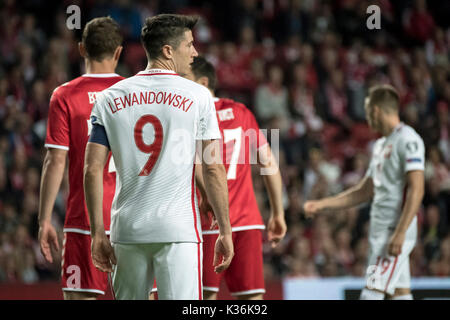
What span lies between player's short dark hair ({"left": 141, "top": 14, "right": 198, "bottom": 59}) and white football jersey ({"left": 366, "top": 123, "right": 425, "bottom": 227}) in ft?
7.66

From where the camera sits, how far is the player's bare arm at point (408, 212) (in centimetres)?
496

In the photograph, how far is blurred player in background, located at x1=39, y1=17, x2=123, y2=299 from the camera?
13.9 feet

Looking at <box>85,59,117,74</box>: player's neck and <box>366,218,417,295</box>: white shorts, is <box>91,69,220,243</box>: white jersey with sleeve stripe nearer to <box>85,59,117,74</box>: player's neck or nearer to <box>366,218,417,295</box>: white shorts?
<box>85,59,117,74</box>: player's neck

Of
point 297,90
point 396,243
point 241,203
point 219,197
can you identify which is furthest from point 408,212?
point 297,90

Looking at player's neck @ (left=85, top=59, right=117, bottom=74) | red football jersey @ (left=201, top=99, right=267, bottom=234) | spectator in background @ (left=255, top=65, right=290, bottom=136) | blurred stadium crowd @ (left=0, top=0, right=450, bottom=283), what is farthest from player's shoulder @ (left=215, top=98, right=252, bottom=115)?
spectator in background @ (left=255, top=65, right=290, bottom=136)

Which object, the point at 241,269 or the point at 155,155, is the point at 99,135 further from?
the point at 241,269

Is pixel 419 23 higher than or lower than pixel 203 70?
higher

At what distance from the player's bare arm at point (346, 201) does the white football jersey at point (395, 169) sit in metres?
0.31

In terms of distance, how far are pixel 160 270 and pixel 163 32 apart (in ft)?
3.80

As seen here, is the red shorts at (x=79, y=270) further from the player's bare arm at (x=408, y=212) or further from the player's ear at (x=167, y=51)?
the player's bare arm at (x=408, y=212)

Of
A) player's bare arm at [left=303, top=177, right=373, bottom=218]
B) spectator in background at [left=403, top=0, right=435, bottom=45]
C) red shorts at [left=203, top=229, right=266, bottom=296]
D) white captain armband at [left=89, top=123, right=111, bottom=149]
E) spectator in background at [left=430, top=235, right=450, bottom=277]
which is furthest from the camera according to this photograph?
spectator in background at [left=403, top=0, right=435, bottom=45]

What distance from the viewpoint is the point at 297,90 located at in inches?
455

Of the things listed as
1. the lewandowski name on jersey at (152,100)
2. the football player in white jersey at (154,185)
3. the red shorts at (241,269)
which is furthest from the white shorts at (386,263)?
the lewandowski name on jersey at (152,100)

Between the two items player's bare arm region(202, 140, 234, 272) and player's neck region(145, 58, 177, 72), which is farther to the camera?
player's neck region(145, 58, 177, 72)
